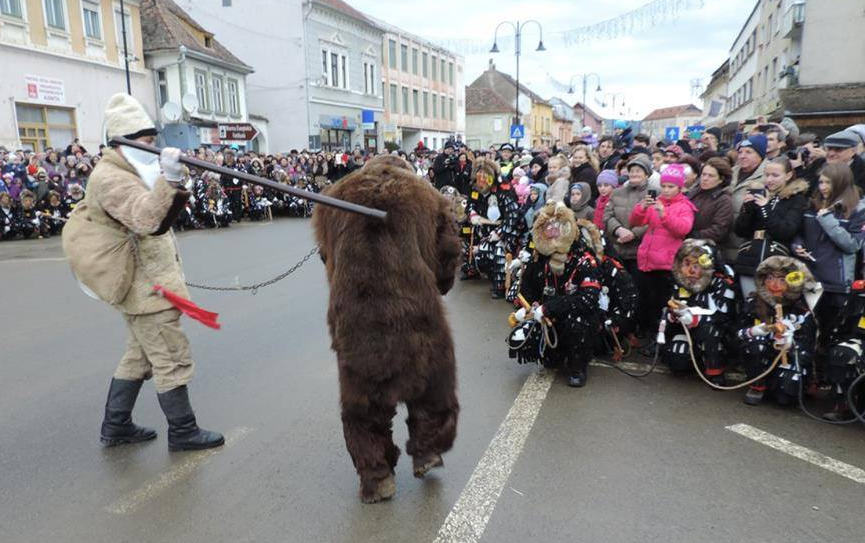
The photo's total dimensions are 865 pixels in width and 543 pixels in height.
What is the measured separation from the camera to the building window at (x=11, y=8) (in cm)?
1933

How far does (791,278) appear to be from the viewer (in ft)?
14.0

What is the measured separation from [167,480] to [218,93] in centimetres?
3122

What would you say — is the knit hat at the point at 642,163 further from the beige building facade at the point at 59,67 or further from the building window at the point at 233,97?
the building window at the point at 233,97

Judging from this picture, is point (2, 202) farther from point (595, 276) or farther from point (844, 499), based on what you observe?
point (844, 499)

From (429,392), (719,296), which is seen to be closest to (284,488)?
(429,392)

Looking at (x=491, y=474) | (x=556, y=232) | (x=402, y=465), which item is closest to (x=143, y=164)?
(x=402, y=465)

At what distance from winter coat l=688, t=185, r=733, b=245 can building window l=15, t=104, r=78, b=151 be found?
21.9 meters

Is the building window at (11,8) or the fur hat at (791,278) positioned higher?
the building window at (11,8)

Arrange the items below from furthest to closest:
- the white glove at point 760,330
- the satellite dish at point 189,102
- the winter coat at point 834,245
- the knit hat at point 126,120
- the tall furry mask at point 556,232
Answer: the satellite dish at point 189,102 → the tall furry mask at point 556,232 → the white glove at point 760,330 → the winter coat at point 834,245 → the knit hat at point 126,120

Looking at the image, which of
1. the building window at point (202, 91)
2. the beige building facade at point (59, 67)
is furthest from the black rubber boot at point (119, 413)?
the building window at point (202, 91)

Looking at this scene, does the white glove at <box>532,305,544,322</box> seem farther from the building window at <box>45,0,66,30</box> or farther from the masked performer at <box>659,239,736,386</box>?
the building window at <box>45,0,66,30</box>

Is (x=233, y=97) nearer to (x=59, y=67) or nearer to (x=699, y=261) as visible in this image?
(x=59, y=67)

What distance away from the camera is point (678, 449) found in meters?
3.72

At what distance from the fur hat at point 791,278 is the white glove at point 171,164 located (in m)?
3.97
